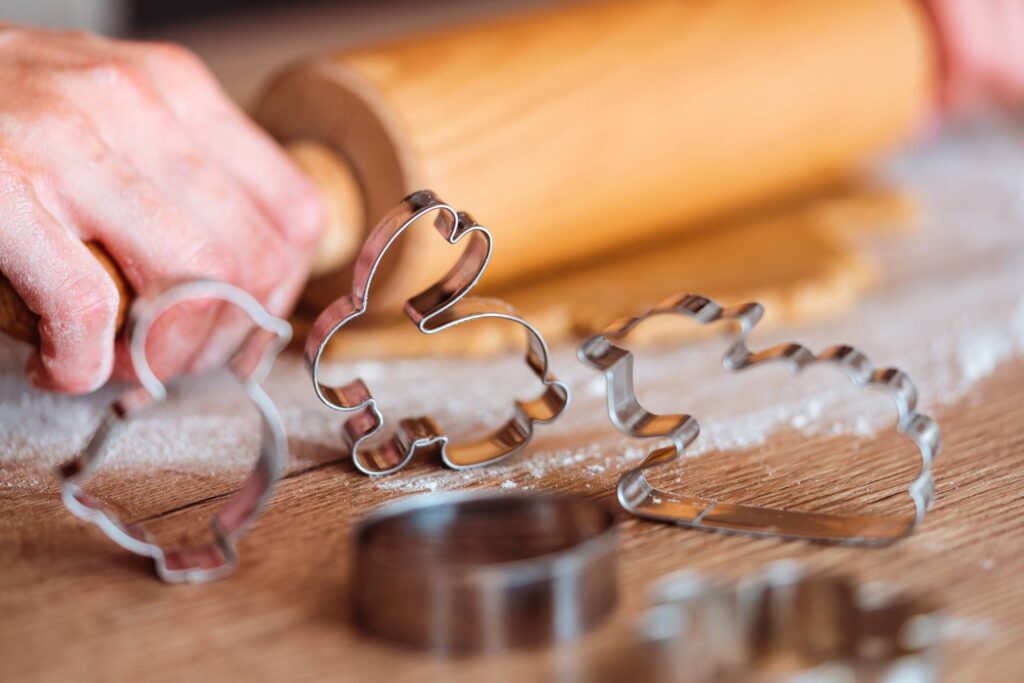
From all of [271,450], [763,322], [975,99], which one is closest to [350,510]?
[271,450]

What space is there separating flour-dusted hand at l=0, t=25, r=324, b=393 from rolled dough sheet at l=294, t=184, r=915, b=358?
0.14 meters

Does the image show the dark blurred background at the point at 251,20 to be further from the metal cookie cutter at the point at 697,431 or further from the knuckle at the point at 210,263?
the metal cookie cutter at the point at 697,431

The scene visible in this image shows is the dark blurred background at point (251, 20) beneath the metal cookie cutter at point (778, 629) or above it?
above

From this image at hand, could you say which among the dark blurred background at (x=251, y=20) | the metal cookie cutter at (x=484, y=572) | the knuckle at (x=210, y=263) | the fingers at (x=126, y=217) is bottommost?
the metal cookie cutter at (x=484, y=572)

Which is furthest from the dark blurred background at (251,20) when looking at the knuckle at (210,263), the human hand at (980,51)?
the knuckle at (210,263)

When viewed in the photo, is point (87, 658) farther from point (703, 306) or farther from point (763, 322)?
point (763, 322)

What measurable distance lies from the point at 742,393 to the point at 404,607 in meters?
0.44

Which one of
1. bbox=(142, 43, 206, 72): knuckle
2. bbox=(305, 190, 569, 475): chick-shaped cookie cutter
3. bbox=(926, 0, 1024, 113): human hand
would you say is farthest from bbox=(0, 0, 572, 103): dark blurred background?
bbox=(305, 190, 569, 475): chick-shaped cookie cutter

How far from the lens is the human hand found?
1.51 m

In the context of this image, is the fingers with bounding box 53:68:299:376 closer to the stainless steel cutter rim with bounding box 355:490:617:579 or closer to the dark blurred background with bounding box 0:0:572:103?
the stainless steel cutter rim with bounding box 355:490:617:579

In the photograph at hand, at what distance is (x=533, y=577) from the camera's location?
518 millimetres

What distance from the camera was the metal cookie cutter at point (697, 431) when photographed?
64 centimetres

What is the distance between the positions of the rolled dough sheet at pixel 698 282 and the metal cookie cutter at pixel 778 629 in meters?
0.40

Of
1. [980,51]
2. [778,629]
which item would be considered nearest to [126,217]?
[778,629]
